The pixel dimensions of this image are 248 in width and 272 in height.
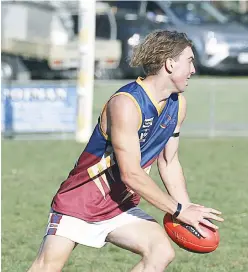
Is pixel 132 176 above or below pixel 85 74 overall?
above

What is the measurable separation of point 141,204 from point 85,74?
6474 millimetres

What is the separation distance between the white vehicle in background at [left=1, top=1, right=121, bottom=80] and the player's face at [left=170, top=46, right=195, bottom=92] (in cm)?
1764

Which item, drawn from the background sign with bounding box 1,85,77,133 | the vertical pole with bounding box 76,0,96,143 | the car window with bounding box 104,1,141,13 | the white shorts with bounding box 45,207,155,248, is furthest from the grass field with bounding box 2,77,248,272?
the car window with bounding box 104,1,141,13

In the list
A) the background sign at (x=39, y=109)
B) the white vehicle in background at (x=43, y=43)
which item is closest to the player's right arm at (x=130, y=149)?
the background sign at (x=39, y=109)

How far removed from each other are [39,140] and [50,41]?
766cm

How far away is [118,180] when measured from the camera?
5.27 meters

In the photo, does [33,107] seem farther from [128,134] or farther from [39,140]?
[128,134]

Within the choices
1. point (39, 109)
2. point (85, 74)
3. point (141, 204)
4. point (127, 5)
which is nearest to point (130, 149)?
point (141, 204)

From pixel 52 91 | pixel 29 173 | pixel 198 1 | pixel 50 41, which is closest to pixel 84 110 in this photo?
pixel 52 91

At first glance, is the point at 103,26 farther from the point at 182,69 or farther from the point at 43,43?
the point at 182,69

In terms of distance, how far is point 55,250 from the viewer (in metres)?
5.10

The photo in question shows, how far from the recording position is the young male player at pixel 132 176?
4.98m

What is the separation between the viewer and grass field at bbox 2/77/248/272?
24.4 ft

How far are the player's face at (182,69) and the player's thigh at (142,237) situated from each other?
0.81 metres
